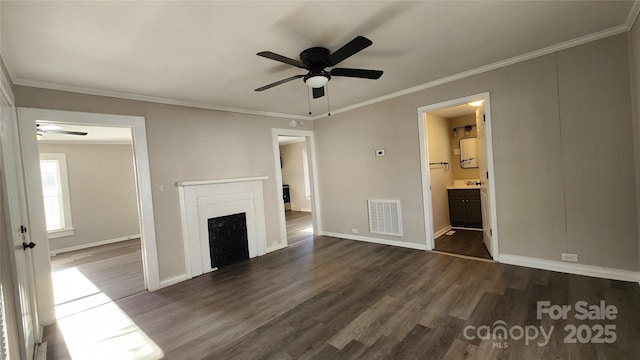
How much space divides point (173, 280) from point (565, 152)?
5.05 meters

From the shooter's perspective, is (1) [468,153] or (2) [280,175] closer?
(2) [280,175]

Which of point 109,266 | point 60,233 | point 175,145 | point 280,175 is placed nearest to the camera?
point 175,145

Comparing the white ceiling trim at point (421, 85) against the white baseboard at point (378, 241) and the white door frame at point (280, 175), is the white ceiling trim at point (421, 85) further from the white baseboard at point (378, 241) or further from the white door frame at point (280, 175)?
the white baseboard at point (378, 241)

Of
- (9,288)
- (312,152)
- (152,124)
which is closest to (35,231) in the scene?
(9,288)

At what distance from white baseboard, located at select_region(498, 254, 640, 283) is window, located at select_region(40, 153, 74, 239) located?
835cm

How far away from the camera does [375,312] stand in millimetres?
2500

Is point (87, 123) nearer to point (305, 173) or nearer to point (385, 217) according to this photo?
point (385, 217)

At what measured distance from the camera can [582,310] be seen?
2.29 meters

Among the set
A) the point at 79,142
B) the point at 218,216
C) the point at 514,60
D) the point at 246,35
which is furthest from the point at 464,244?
the point at 79,142

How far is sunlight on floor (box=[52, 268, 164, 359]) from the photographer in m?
2.21

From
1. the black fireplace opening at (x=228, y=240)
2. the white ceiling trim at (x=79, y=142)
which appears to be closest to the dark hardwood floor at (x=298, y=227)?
the black fireplace opening at (x=228, y=240)

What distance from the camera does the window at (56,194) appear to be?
573 cm

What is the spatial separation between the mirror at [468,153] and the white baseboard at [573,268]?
2718mm

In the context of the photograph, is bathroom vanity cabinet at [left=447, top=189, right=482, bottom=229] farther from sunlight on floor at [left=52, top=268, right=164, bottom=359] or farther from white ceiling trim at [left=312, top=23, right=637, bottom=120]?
sunlight on floor at [left=52, top=268, right=164, bottom=359]
